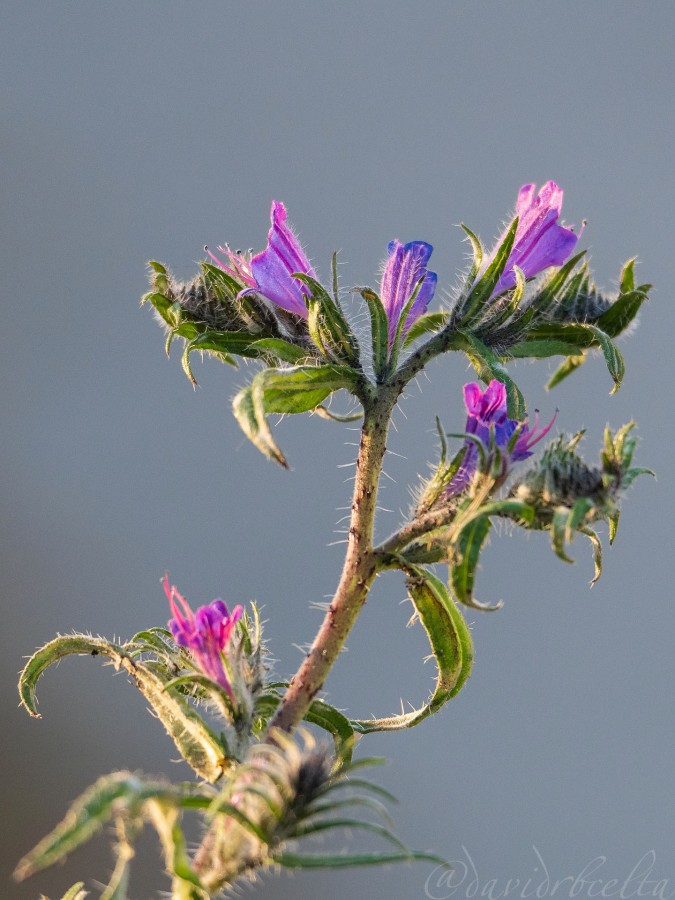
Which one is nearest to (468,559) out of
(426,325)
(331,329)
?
(331,329)

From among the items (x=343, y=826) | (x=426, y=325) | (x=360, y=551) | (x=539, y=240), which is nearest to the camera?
(x=343, y=826)

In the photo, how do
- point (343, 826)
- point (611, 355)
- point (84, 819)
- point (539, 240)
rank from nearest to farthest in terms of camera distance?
point (84, 819)
point (343, 826)
point (611, 355)
point (539, 240)

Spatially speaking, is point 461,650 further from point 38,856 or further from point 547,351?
point 38,856

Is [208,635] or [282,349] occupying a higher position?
[282,349]

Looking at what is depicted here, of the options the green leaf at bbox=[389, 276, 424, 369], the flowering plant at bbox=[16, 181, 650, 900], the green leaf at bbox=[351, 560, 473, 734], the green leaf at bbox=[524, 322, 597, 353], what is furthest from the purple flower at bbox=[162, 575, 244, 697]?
the green leaf at bbox=[524, 322, 597, 353]

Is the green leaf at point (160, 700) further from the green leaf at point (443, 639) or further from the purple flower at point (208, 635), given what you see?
the green leaf at point (443, 639)

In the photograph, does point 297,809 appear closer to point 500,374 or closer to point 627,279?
point 500,374
